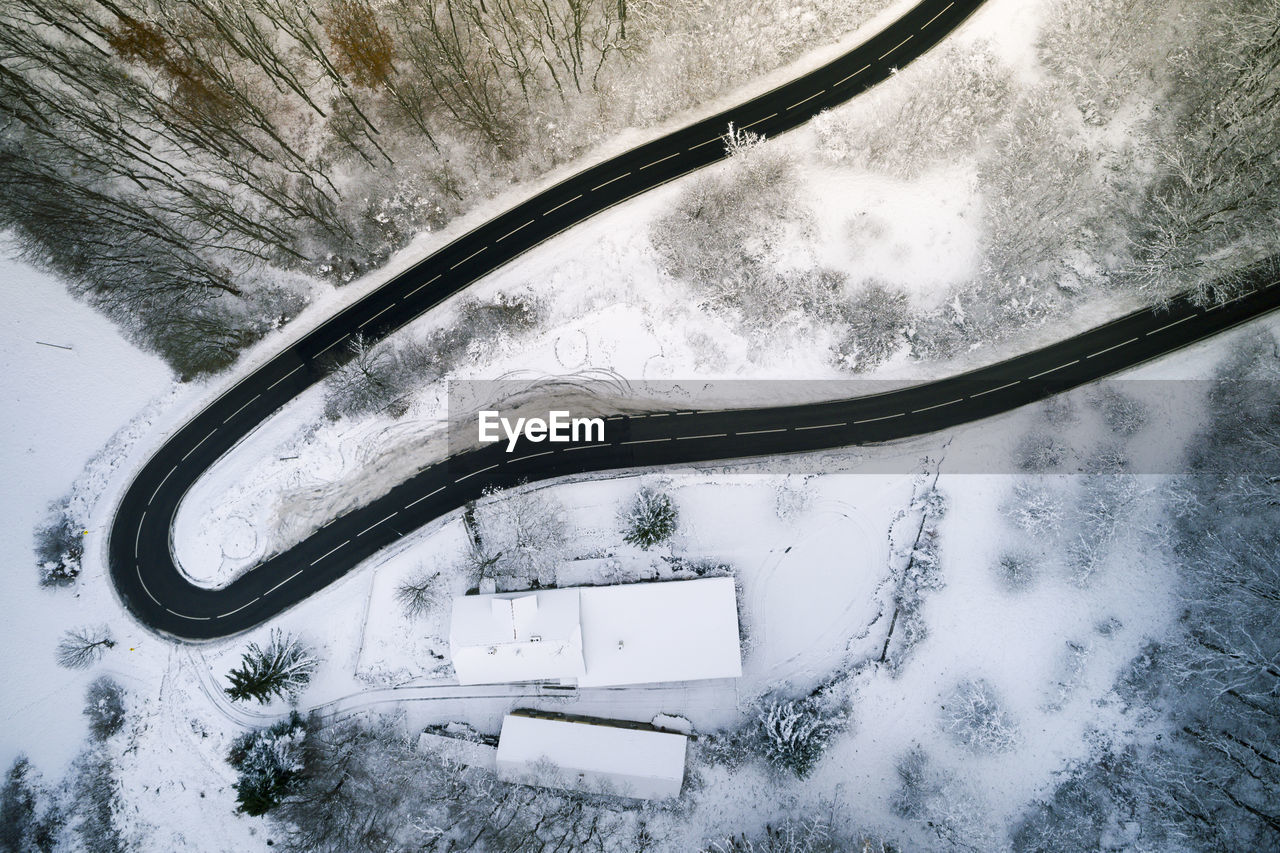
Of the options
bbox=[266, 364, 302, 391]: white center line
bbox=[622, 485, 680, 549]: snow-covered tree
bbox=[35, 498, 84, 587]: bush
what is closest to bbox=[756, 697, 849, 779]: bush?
bbox=[622, 485, 680, 549]: snow-covered tree

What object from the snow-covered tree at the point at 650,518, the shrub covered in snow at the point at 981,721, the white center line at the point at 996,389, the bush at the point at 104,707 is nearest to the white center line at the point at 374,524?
the snow-covered tree at the point at 650,518

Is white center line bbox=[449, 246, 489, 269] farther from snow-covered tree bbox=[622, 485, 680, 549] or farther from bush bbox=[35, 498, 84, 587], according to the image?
bush bbox=[35, 498, 84, 587]

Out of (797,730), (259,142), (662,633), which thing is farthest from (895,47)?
(797,730)

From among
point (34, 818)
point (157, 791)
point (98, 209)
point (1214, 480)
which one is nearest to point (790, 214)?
point (1214, 480)

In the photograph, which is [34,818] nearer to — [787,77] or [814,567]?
[814,567]

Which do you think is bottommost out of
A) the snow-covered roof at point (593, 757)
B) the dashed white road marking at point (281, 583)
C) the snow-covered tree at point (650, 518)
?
the snow-covered roof at point (593, 757)

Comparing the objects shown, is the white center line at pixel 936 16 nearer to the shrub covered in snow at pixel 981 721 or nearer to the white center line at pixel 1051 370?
the white center line at pixel 1051 370
